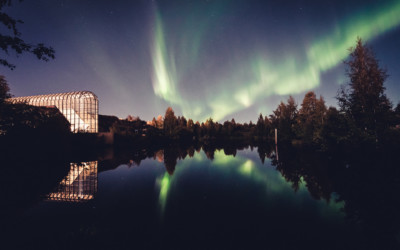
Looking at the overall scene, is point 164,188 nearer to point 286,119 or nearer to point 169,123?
point 286,119

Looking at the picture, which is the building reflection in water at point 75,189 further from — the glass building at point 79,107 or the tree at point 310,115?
the glass building at point 79,107

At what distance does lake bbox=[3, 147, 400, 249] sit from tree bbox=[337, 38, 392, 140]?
31.0 feet

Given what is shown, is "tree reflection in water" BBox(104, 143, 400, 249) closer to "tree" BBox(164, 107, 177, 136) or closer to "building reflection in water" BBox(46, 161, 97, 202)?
"building reflection in water" BBox(46, 161, 97, 202)

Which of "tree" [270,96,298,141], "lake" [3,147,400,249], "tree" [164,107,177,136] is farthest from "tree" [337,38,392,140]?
"tree" [164,107,177,136]

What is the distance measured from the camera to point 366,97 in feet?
46.7

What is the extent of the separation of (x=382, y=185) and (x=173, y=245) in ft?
27.2

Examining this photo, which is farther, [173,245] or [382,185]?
[382,185]

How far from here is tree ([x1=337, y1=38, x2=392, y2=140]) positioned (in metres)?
13.3

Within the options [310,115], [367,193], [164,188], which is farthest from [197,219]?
→ [310,115]

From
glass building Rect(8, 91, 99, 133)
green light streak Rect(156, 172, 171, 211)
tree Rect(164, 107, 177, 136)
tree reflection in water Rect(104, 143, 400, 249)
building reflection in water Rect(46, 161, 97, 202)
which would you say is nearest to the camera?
tree reflection in water Rect(104, 143, 400, 249)

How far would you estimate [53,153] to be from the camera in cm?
1633

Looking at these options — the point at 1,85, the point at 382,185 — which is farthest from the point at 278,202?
the point at 1,85

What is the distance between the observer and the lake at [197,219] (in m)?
3.51

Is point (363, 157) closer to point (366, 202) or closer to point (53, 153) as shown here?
point (366, 202)
